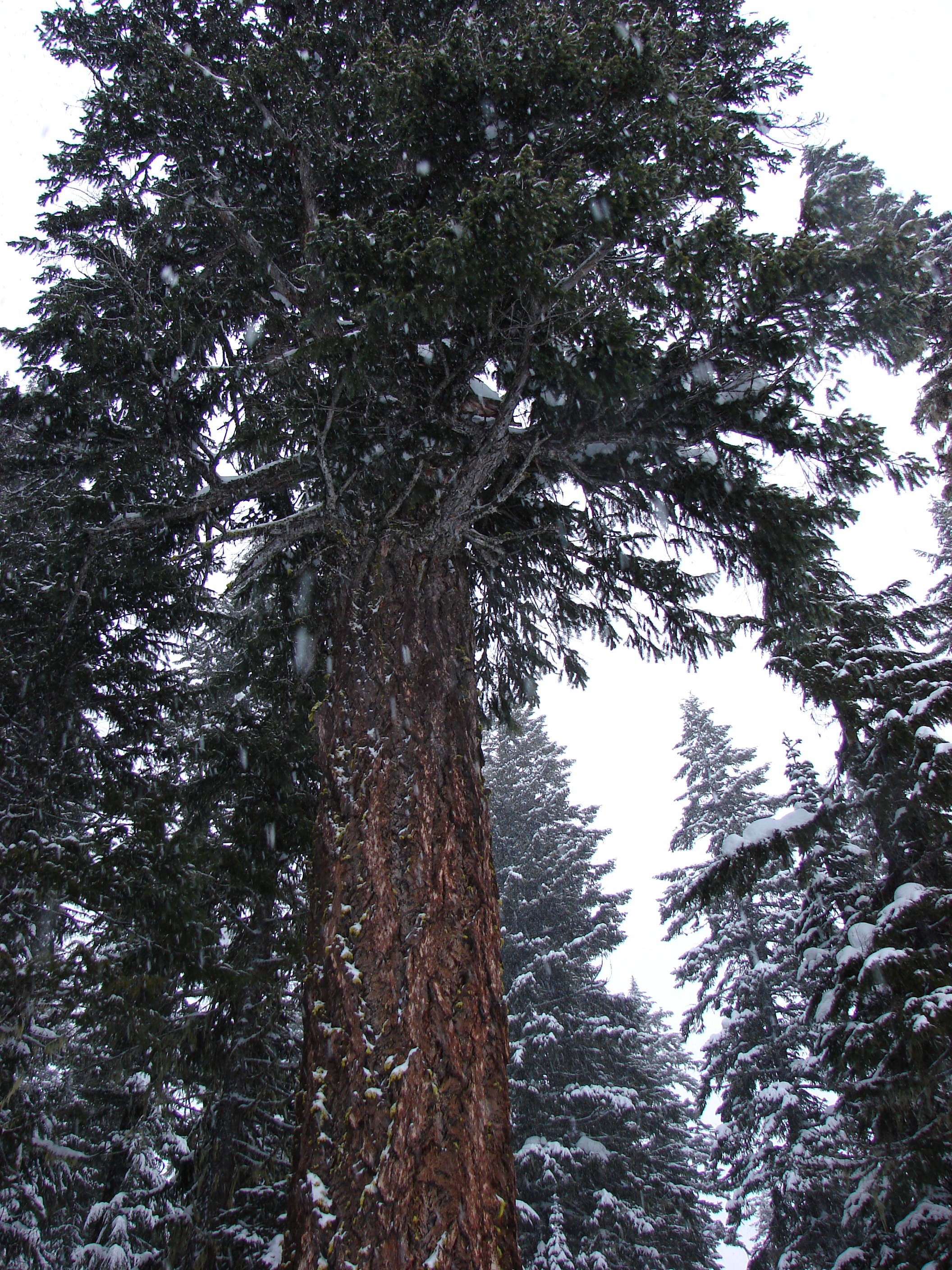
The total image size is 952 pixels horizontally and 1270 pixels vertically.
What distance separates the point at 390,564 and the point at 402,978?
2.52 meters

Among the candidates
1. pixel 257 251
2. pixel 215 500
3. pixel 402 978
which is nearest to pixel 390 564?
pixel 215 500

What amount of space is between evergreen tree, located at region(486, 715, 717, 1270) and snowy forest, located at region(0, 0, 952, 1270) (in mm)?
4806

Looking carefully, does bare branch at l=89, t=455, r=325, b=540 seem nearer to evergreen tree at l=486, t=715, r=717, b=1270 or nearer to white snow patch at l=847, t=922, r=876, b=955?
white snow patch at l=847, t=922, r=876, b=955

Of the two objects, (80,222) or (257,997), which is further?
(257,997)

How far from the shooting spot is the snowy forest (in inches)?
144

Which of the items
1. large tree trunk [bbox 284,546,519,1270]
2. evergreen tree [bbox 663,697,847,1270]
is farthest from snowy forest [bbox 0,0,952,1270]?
evergreen tree [bbox 663,697,847,1270]

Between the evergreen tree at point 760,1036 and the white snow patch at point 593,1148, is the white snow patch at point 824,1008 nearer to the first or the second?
the evergreen tree at point 760,1036

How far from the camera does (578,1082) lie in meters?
14.2

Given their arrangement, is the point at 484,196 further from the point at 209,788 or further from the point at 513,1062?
the point at 513,1062

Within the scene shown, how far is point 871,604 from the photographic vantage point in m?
8.46

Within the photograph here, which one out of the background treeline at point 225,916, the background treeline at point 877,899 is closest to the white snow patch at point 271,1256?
the background treeline at point 225,916

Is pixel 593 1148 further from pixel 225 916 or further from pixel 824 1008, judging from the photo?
pixel 225 916

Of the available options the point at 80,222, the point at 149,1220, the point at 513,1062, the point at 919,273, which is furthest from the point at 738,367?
the point at 513,1062

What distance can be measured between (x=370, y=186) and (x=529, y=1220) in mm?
15095
